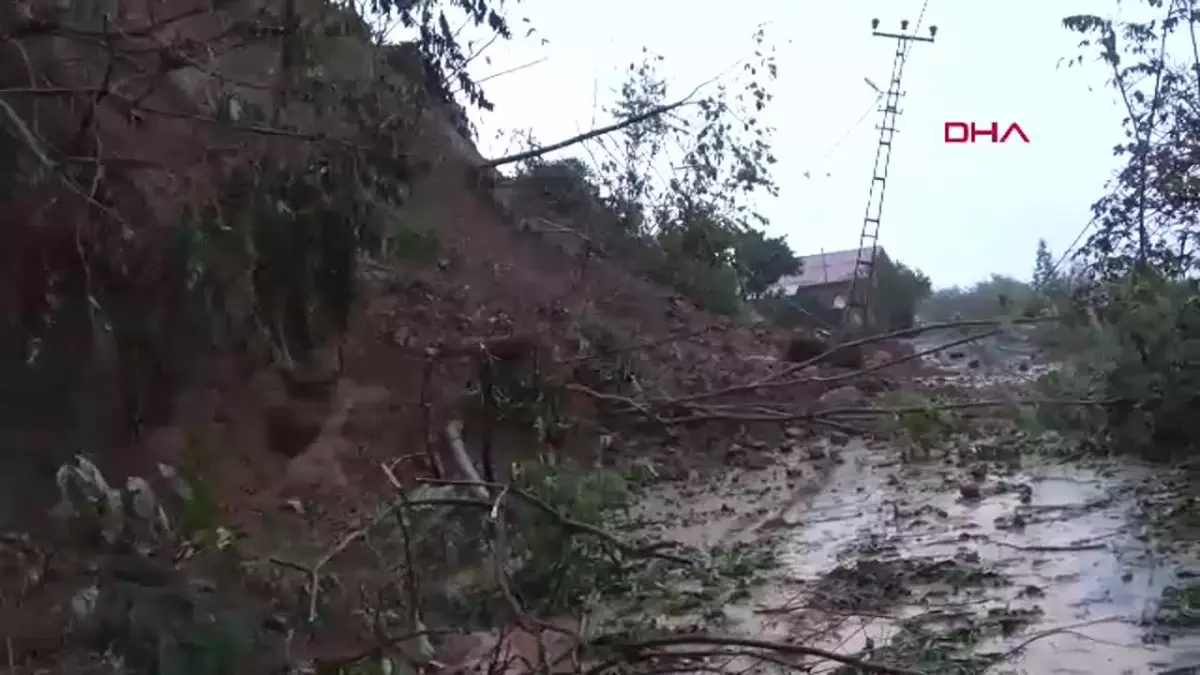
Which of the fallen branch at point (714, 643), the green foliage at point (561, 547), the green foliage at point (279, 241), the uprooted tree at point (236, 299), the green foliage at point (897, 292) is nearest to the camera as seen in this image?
the fallen branch at point (714, 643)

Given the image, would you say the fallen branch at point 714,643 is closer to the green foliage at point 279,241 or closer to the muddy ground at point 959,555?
the muddy ground at point 959,555

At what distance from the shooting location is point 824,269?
1220 centimetres

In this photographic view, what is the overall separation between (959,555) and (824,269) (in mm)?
8072

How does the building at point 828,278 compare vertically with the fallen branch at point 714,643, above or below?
above

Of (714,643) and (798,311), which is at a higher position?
(798,311)

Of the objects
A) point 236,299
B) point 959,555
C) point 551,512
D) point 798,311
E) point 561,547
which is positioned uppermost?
point 798,311

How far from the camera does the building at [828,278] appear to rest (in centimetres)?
1140

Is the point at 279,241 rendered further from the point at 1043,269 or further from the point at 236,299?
the point at 1043,269

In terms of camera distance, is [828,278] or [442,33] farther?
[828,278]

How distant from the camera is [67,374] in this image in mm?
4070

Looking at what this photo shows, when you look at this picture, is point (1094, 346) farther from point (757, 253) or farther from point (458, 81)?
point (757, 253)

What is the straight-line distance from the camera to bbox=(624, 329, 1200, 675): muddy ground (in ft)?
10.6

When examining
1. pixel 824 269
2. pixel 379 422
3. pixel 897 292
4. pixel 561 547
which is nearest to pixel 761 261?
pixel 824 269

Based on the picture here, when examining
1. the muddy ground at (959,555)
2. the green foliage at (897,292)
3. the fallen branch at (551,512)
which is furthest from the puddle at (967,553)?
→ the green foliage at (897,292)
